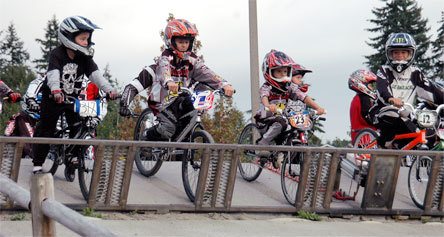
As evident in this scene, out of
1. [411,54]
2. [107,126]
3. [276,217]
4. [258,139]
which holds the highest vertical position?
[411,54]

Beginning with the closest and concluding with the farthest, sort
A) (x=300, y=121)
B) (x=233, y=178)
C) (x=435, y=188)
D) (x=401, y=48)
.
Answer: (x=233, y=178)
(x=300, y=121)
(x=435, y=188)
(x=401, y=48)

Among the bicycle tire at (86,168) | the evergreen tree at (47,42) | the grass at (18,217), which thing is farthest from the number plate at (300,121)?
the evergreen tree at (47,42)

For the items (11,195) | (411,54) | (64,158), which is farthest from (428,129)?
(11,195)

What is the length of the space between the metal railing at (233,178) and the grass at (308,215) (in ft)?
0.23

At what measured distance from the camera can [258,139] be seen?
1094 cm

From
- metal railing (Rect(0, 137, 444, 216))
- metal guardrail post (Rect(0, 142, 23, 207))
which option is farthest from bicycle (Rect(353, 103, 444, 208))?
metal guardrail post (Rect(0, 142, 23, 207))

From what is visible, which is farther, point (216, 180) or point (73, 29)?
point (216, 180)

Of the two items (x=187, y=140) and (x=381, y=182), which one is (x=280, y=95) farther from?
(x=381, y=182)

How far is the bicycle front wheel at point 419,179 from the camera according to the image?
10.6 metres

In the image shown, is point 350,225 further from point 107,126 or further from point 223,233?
point 107,126

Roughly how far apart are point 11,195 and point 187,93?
438 cm

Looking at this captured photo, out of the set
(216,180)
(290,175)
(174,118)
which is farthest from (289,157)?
(174,118)

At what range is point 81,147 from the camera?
905 centimetres

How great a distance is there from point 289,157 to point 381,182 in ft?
4.01
